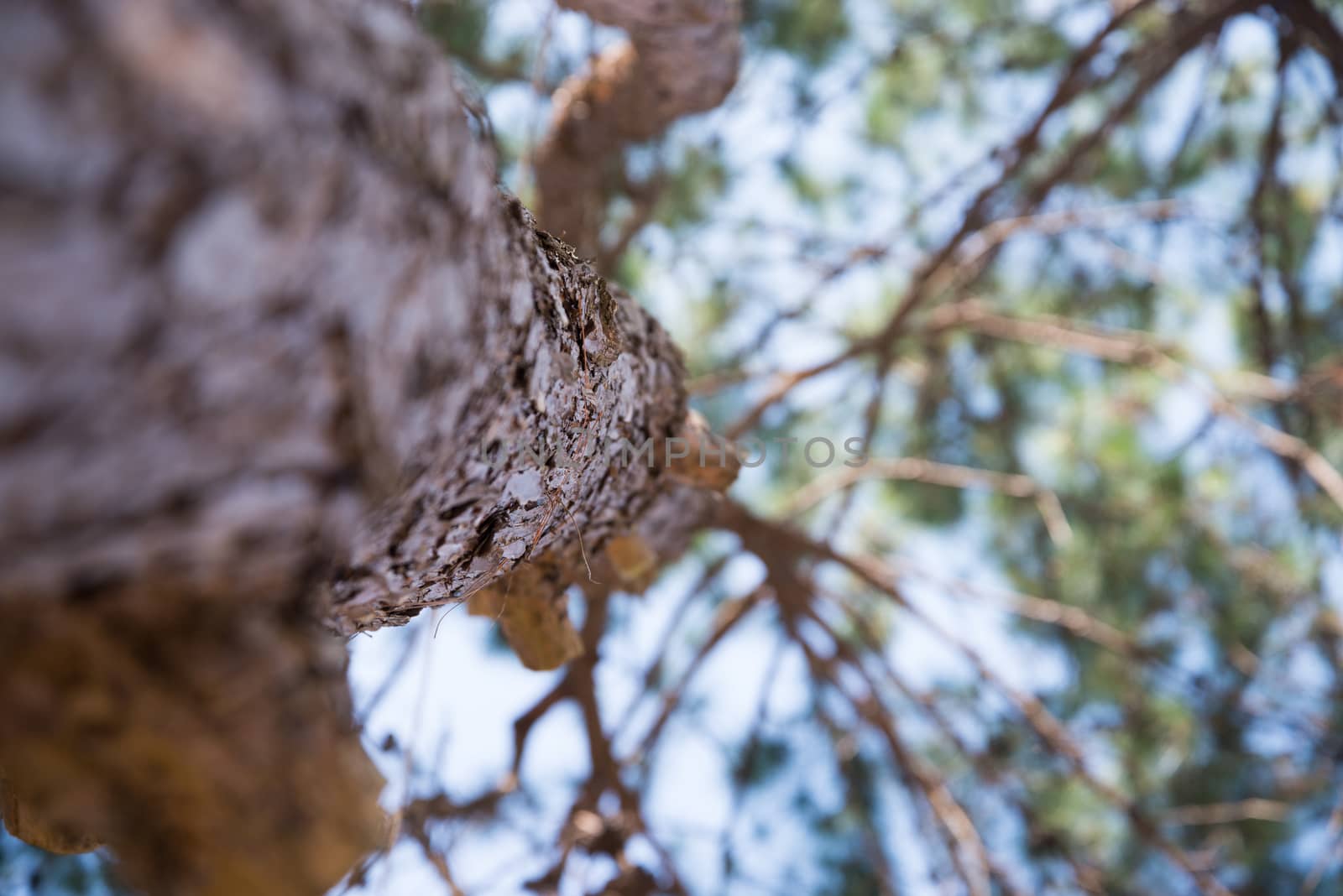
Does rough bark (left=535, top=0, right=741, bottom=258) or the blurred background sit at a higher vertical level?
rough bark (left=535, top=0, right=741, bottom=258)

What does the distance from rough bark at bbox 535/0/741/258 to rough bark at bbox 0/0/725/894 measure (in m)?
0.97

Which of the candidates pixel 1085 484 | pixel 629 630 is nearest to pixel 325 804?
pixel 629 630

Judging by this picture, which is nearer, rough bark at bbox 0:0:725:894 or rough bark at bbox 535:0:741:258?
rough bark at bbox 0:0:725:894

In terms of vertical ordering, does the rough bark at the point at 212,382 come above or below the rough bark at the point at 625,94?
below

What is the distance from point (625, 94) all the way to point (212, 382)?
1.39 m

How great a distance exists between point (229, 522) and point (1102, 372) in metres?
2.97

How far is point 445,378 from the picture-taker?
47cm

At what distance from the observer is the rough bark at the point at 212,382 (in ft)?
0.99

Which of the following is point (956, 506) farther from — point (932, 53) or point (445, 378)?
point (445, 378)

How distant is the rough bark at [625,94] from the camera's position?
52.2 inches

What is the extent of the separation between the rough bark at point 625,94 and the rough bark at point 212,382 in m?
0.97

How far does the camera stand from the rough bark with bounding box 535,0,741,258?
4.35 ft

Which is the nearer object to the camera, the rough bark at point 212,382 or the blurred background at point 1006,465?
the rough bark at point 212,382

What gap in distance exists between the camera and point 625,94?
1590 mm
